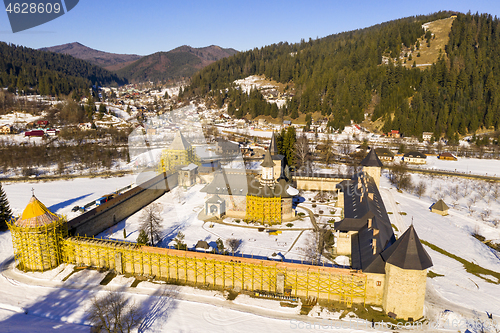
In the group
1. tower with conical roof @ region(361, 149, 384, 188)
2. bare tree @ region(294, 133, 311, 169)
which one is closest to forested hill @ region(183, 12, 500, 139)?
bare tree @ region(294, 133, 311, 169)

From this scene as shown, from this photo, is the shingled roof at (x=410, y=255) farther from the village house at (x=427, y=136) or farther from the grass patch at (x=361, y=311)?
the village house at (x=427, y=136)

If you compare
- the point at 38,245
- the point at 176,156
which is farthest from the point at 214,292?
the point at 176,156

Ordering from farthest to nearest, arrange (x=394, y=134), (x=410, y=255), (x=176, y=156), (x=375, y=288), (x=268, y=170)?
(x=394, y=134) → (x=176, y=156) → (x=268, y=170) → (x=375, y=288) → (x=410, y=255)

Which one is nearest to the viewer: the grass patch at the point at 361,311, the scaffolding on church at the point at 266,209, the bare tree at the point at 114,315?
the bare tree at the point at 114,315

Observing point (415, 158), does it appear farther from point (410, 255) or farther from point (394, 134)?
point (410, 255)

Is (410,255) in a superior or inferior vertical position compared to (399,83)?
inferior

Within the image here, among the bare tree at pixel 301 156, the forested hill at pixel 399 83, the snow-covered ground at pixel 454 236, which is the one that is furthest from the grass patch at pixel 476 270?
the forested hill at pixel 399 83

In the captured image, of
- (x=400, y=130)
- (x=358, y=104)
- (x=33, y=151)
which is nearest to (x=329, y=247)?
(x=33, y=151)

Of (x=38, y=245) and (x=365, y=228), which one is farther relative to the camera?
(x=365, y=228)
